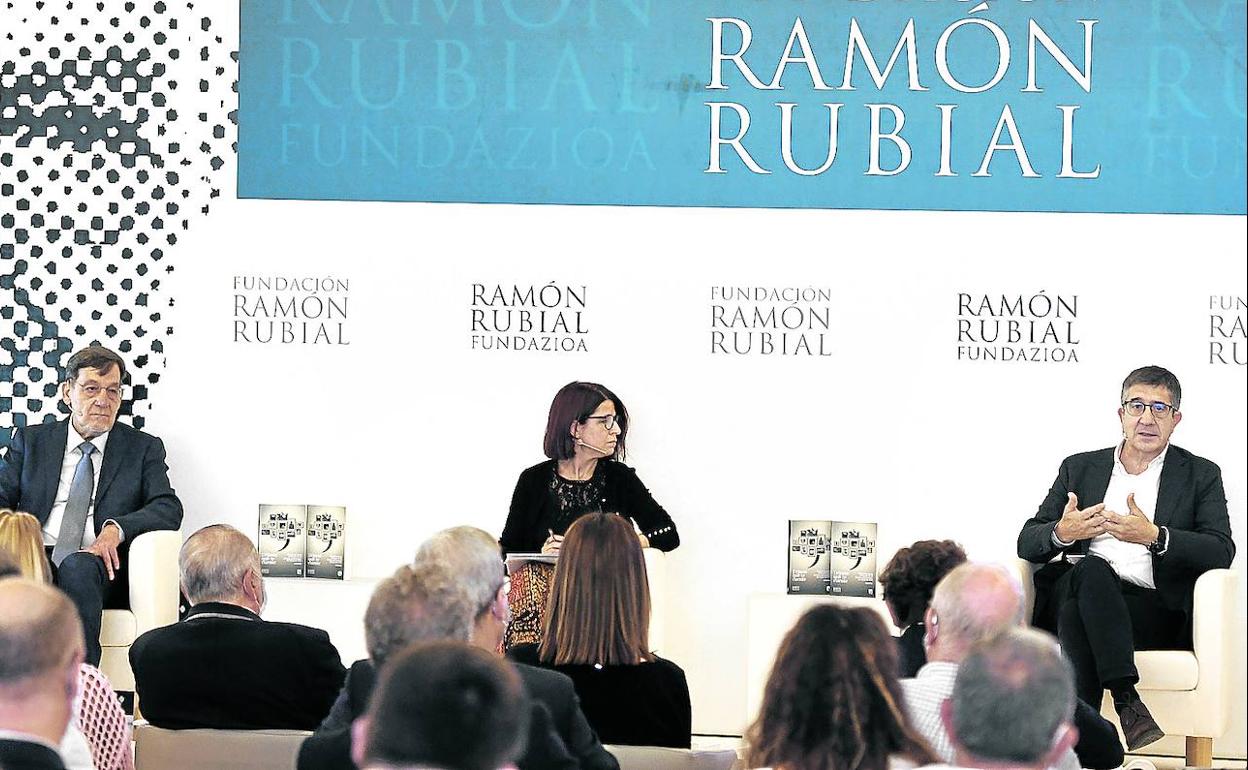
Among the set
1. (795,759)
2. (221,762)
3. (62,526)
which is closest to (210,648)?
(221,762)

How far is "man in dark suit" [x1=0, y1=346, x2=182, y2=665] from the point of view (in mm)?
6074

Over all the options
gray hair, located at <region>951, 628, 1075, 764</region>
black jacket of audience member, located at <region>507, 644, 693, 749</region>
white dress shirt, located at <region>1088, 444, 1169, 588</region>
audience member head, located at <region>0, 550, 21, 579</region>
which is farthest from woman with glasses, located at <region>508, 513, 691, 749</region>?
white dress shirt, located at <region>1088, 444, 1169, 588</region>

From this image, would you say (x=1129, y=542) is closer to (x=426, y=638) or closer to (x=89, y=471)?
(x=426, y=638)

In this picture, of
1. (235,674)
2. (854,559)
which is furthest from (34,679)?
(854,559)

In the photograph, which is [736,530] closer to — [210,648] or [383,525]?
[383,525]

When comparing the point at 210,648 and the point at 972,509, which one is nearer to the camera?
the point at 210,648

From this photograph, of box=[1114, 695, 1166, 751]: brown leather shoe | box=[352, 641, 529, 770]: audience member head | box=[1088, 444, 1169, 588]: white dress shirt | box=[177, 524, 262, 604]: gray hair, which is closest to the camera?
box=[352, 641, 529, 770]: audience member head

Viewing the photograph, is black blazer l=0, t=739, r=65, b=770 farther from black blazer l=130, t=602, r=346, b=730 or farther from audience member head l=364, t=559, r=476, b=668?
black blazer l=130, t=602, r=346, b=730

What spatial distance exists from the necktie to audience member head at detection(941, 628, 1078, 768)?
4.43 m

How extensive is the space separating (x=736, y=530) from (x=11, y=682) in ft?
13.4

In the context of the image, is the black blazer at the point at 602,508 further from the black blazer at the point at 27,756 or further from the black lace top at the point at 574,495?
A: the black blazer at the point at 27,756

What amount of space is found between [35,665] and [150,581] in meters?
3.37

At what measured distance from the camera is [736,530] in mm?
6324

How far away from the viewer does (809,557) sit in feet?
20.5
